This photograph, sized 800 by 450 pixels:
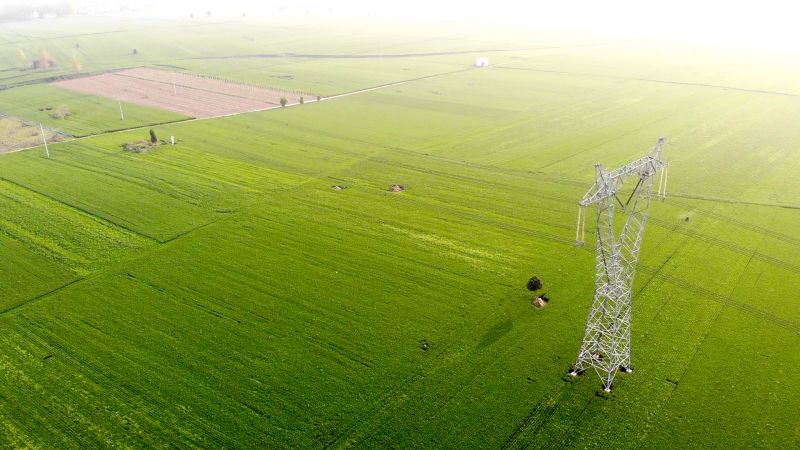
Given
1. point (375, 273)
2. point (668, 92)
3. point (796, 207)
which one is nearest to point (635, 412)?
point (375, 273)

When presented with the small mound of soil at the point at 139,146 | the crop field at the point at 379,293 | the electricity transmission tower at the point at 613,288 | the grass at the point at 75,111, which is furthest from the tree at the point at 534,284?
the grass at the point at 75,111

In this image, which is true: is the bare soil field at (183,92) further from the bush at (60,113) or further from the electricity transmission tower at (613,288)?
the electricity transmission tower at (613,288)

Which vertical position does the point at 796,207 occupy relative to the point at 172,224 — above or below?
above

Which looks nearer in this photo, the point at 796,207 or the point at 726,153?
the point at 796,207

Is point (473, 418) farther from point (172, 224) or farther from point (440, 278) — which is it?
point (172, 224)

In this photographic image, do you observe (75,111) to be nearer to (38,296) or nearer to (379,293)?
(38,296)

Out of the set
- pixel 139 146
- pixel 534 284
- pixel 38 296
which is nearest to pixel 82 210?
pixel 38 296

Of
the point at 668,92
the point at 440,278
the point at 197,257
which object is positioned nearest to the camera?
the point at 440,278
